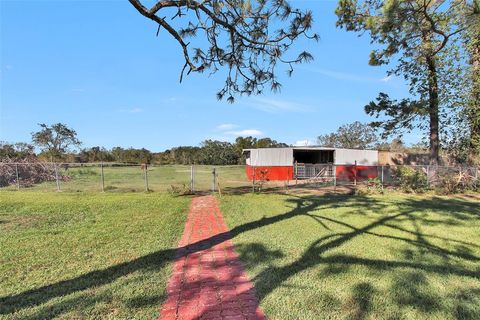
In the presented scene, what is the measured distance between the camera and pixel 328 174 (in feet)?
70.1

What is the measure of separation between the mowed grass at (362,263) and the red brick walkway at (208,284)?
0.59 feet

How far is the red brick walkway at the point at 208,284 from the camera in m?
2.81

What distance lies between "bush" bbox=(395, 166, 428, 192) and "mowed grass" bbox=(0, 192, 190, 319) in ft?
34.3

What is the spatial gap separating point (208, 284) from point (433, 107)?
16.5 meters

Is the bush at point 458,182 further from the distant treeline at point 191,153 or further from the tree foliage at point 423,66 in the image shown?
the distant treeline at point 191,153

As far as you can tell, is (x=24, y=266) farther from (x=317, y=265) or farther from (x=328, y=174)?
(x=328, y=174)

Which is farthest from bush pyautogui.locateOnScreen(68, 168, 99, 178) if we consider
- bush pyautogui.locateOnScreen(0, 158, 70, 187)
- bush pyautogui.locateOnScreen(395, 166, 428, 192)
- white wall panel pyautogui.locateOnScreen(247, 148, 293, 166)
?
bush pyautogui.locateOnScreen(395, 166, 428, 192)

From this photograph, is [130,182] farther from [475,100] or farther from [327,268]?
[475,100]

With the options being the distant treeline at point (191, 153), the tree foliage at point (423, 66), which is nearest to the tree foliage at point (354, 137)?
the distant treeline at point (191, 153)

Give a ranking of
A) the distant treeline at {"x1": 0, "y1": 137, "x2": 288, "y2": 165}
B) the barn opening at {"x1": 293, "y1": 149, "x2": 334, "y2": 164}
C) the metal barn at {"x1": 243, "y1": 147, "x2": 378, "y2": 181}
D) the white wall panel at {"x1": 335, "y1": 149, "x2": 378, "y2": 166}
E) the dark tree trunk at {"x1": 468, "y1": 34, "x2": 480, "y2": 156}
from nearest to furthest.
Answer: the dark tree trunk at {"x1": 468, "y1": 34, "x2": 480, "y2": 156} → the metal barn at {"x1": 243, "y1": 147, "x2": 378, "y2": 181} → the white wall panel at {"x1": 335, "y1": 149, "x2": 378, "y2": 166} → the barn opening at {"x1": 293, "y1": 149, "x2": 334, "y2": 164} → the distant treeline at {"x1": 0, "y1": 137, "x2": 288, "y2": 165}

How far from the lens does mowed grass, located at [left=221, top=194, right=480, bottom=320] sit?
2.89m

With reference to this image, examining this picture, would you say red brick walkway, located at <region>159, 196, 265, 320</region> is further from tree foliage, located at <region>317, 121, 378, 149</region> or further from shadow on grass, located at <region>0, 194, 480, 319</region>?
tree foliage, located at <region>317, 121, 378, 149</region>

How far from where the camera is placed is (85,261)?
166 inches

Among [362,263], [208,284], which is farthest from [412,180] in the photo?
[208,284]
